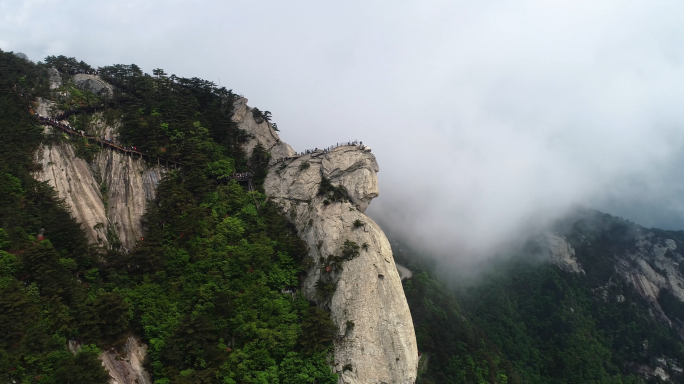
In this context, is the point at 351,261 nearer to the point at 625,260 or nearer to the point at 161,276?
the point at 161,276

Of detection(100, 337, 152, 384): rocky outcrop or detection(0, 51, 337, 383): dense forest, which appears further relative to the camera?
detection(100, 337, 152, 384): rocky outcrop

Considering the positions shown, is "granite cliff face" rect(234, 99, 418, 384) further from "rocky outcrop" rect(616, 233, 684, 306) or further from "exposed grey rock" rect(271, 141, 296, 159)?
"rocky outcrop" rect(616, 233, 684, 306)

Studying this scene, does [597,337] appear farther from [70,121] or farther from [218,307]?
[70,121]

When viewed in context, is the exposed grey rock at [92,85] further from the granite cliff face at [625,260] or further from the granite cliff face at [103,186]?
the granite cliff face at [625,260]

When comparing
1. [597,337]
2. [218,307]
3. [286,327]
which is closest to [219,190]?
[218,307]

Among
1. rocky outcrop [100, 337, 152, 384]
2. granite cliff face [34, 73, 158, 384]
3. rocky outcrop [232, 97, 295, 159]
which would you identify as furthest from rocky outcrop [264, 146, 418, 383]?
rocky outcrop [100, 337, 152, 384]

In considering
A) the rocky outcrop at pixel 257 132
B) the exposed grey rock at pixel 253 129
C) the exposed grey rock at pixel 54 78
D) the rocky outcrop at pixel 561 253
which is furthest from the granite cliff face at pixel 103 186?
the rocky outcrop at pixel 561 253
